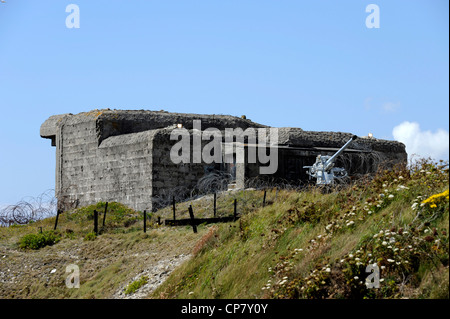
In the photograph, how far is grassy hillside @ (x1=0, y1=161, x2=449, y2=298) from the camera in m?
10.0

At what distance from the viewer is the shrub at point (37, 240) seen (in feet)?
66.9

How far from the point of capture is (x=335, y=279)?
1030 cm

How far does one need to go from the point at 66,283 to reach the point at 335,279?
8.72 m

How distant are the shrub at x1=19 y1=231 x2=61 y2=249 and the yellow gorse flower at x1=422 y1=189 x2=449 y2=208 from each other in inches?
513

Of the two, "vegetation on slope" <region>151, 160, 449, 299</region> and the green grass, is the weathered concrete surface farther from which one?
the green grass

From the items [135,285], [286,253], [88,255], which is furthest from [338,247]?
[88,255]

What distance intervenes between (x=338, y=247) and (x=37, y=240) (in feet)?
39.1

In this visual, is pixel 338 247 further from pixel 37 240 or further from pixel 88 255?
pixel 37 240

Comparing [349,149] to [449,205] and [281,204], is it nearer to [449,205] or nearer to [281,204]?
[281,204]

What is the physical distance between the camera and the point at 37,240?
810 inches

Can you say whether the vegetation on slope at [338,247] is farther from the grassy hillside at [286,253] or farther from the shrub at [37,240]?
the shrub at [37,240]

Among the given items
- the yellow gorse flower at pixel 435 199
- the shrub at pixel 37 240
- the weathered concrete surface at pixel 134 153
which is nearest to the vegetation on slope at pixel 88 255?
the shrub at pixel 37 240

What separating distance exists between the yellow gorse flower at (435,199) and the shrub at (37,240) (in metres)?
13.0
